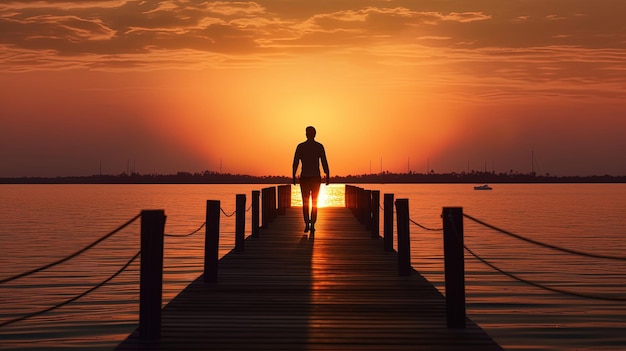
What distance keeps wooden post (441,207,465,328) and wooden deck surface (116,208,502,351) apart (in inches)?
6.7

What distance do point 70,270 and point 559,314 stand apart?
44.3 feet

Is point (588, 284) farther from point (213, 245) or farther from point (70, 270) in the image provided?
point (70, 270)

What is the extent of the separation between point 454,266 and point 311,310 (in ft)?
6.16

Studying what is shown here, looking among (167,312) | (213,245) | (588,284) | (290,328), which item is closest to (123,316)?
(213,245)

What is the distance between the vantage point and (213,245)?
41.7ft

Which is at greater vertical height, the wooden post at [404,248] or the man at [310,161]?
the man at [310,161]

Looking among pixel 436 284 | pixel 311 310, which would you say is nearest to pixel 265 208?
pixel 436 284

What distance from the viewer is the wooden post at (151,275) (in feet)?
26.8

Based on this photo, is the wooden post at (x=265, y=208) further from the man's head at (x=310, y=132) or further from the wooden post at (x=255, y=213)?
the man's head at (x=310, y=132)

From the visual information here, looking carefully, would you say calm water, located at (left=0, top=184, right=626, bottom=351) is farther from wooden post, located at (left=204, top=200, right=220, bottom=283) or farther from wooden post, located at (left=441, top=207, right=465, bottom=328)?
wooden post, located at (left=441, top=207, right=465, bottom=328)

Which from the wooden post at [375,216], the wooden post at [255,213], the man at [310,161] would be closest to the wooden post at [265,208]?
the wooden post at [255,213]

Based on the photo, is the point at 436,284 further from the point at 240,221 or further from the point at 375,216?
the point at 240,221

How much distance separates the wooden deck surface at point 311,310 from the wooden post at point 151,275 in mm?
175

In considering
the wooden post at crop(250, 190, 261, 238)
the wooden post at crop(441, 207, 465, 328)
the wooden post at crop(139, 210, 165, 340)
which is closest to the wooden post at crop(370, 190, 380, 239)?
the wooden post at crop(250, 190, 261, 238)
